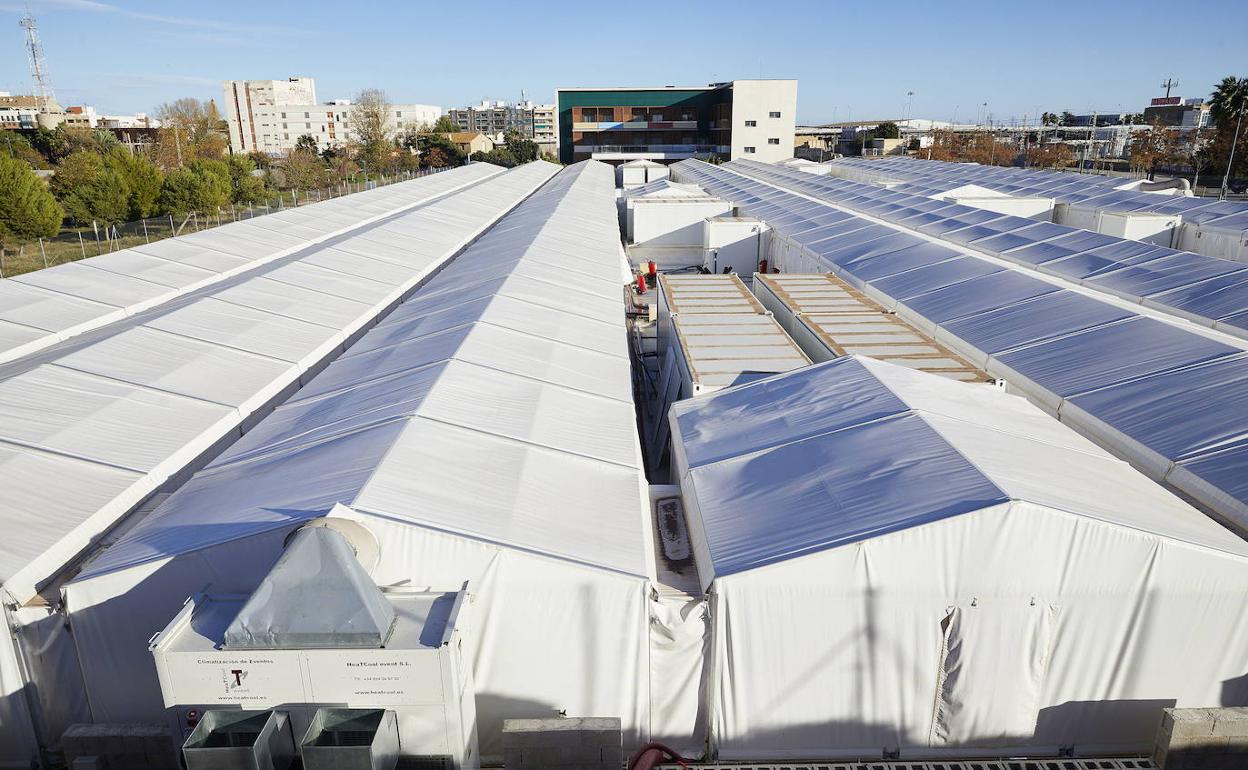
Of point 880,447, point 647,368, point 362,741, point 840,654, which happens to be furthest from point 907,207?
point 362,741

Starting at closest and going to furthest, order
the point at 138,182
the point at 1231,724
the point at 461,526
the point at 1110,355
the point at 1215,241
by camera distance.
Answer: the point at 1231,724
the point at 461,526
the point at 1110,355
the point at 1215,241
the point at 138,182

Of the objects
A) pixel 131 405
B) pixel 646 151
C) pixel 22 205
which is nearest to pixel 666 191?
pixel 22 205

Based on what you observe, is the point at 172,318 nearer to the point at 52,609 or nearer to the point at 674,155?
the point at 52,609

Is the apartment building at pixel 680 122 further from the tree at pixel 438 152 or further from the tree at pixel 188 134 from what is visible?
the tree at pixel 188 134

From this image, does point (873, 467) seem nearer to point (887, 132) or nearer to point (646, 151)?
point (646, 151)

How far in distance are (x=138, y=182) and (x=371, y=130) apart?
49.3m

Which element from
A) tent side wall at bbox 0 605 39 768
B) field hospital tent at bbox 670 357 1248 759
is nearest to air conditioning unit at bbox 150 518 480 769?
tent side wall at bbox 0 605 39 768

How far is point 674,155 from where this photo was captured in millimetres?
74688

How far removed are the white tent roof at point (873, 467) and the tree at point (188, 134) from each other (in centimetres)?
5521

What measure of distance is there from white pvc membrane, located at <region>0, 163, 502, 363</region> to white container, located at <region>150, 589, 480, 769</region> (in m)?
9.87

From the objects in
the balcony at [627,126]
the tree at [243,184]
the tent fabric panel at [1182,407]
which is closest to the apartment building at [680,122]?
the balcony at [627,126]

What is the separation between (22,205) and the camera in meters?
27.6

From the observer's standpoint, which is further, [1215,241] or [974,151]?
[974,151]

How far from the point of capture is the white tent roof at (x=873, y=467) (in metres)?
6.34
